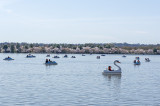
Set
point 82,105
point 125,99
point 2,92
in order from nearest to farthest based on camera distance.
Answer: point 82,105
point 125,99
point 2,92

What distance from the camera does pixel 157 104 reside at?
3033 centimetres

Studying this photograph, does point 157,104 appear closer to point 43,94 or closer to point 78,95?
point 78,95

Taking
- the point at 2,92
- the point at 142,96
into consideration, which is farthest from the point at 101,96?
the point at 2,92

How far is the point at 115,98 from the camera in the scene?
110 ft

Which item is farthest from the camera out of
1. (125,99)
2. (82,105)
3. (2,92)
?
(2,92)

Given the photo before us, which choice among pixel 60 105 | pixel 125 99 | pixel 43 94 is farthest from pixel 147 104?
pixel 43 94

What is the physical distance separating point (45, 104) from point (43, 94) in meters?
5.50

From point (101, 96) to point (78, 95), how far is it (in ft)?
7.20

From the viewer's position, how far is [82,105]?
28859 millimetres

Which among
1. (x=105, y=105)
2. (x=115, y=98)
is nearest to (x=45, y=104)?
(x=105, y=105)

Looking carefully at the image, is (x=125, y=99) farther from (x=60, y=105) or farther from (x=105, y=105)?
(x=60, y=105)

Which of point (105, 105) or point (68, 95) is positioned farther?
point (68, 95)

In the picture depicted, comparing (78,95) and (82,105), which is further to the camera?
(78,95)

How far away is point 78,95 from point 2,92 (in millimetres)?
7736
